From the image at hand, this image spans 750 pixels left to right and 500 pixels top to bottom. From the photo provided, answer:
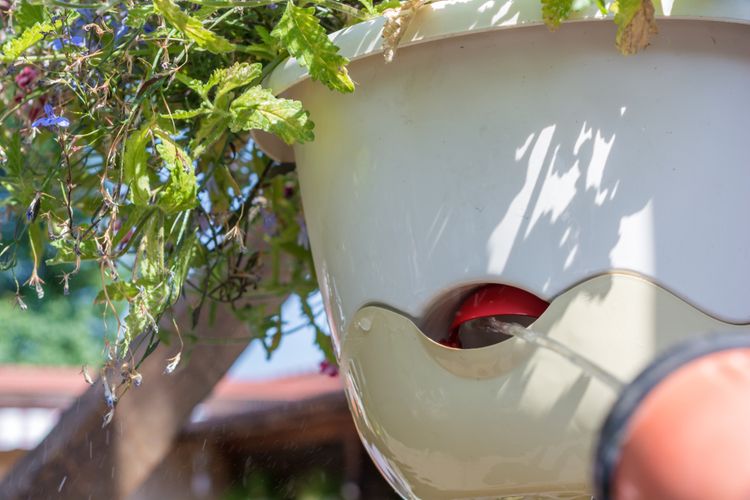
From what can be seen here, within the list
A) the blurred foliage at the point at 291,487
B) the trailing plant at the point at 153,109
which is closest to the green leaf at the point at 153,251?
the trailing plant at the point at 153,109

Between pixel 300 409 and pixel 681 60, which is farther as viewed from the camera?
pixel 300 409

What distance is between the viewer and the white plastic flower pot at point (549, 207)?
570 mm

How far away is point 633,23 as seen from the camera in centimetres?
55

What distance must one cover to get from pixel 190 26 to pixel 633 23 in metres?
0.26

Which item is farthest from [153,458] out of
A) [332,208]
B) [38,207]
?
[332,208]

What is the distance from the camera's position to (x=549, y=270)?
582mm

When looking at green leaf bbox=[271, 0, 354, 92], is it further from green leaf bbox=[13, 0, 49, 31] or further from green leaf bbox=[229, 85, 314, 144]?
green leaf bbox=[13, 0, 49, 31]

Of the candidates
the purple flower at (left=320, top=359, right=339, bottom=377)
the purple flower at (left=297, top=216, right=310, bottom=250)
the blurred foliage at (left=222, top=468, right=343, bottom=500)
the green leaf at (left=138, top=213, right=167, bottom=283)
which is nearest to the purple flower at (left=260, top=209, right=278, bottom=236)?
the purple flower at (left=297, top=216, right=310, bottom=250)

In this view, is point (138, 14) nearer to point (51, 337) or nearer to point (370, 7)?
point (370, 7)

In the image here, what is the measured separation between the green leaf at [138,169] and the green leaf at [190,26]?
7 cm

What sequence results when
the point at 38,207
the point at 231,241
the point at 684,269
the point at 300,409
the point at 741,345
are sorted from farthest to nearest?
the point at 300,409 < the point at 231,241 < the point at 38,207 < the point at 684,269 < the point at 741,345

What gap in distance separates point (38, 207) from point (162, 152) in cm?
15

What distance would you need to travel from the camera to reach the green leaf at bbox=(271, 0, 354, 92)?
0.60m

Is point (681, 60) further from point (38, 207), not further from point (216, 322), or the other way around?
point (216, 322)
